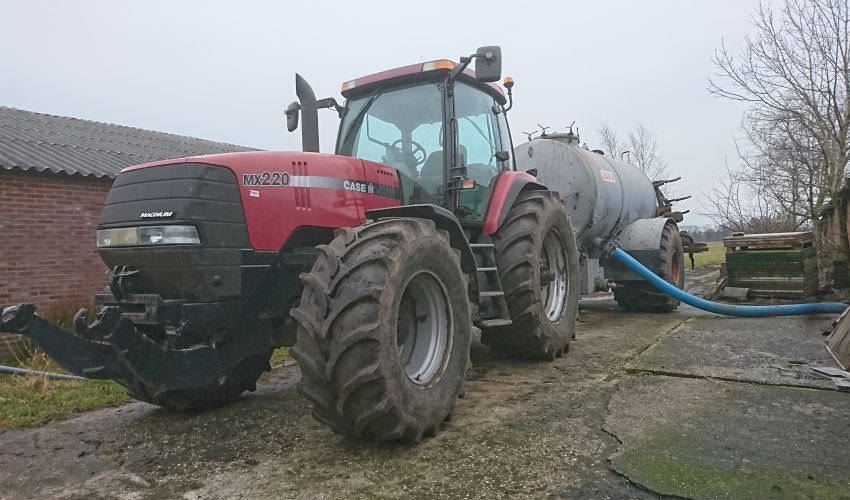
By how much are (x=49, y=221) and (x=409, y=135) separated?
5.74m

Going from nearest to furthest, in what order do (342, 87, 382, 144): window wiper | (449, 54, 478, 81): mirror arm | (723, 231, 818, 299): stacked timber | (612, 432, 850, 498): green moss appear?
1. (612, 432, 850, 498): green moss
2. (449, 54, 478, 81): mirror arm
3. (342, 87, 382, 144): window wiper
4. (723, 231, 818, 299): stacked timber

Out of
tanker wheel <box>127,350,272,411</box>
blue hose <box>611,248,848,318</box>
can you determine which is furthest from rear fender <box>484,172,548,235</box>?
blue hose <box>611,248,848,318</box>

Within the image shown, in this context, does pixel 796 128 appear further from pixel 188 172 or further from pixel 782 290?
pixel 188 172

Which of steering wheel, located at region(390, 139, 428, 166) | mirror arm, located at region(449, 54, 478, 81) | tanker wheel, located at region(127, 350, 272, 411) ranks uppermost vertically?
mirror arm, located at region(449, 54, 478, 81)

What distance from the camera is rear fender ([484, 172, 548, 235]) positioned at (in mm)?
4965

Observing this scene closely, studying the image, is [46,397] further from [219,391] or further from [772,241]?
[772,241]

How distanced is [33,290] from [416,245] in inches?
255

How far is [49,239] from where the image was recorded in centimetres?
755

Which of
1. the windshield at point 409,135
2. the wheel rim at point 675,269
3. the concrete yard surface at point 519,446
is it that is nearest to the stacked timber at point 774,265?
the wheel rim at point 675,269

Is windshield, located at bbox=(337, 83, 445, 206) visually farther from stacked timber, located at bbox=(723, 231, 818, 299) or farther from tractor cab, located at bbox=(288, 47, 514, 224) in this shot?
stacked timber, located at bbox=(723, 231, 818, 299)

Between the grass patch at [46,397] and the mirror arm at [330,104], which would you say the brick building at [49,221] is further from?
the mirror arm at [330,104]

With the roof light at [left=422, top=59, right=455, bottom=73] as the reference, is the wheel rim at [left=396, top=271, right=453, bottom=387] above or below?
below

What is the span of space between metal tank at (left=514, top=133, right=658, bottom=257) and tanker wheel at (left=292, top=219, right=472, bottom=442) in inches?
198

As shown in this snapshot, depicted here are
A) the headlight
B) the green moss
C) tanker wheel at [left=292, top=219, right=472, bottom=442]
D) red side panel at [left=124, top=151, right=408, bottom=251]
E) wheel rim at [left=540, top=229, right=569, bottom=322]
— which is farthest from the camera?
wheel rim at [left=540, top=229, right=569, bottom=322]
